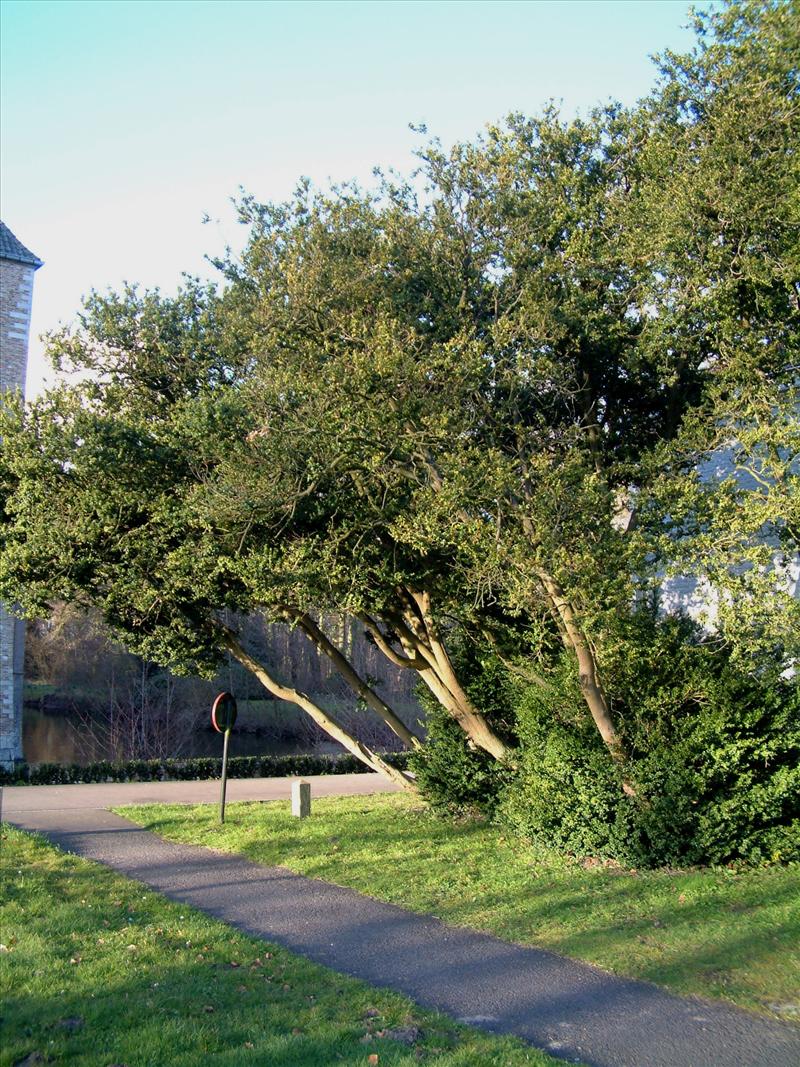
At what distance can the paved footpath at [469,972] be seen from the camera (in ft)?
18.8

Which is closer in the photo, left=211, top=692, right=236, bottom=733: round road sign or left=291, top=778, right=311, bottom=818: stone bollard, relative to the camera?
left=291, top=778, right=311, bottom=818: stone bollard

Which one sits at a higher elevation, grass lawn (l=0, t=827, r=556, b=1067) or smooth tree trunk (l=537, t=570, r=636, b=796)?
smooth tree trunk (l=537, t=570, r=636, b=796)

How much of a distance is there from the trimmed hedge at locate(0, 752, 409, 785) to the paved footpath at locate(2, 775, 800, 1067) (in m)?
10.1

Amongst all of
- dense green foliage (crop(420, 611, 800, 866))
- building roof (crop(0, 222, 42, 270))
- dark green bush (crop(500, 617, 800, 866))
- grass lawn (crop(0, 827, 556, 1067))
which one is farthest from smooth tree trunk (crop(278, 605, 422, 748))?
building roof (crop(0, 222, 42, 270))

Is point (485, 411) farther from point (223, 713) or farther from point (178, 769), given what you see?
point (178, 769)

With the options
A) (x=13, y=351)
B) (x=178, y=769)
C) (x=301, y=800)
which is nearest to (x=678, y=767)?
(x=301, y=800)

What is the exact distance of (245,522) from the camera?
11.6 m

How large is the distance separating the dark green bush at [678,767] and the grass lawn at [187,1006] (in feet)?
13.9

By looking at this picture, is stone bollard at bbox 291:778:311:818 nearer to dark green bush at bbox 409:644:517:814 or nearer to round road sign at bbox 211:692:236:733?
round road sign at bbox 211:692:236:733

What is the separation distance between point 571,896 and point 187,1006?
4.44 metres

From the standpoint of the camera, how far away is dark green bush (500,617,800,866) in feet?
32.5

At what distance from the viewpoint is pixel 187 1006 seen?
6125 millimetres

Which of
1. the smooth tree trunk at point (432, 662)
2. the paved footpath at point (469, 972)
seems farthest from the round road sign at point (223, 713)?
the paved footpath at point (469, 972)

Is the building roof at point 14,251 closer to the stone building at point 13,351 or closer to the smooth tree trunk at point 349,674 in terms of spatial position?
the stone building at point 13,351
